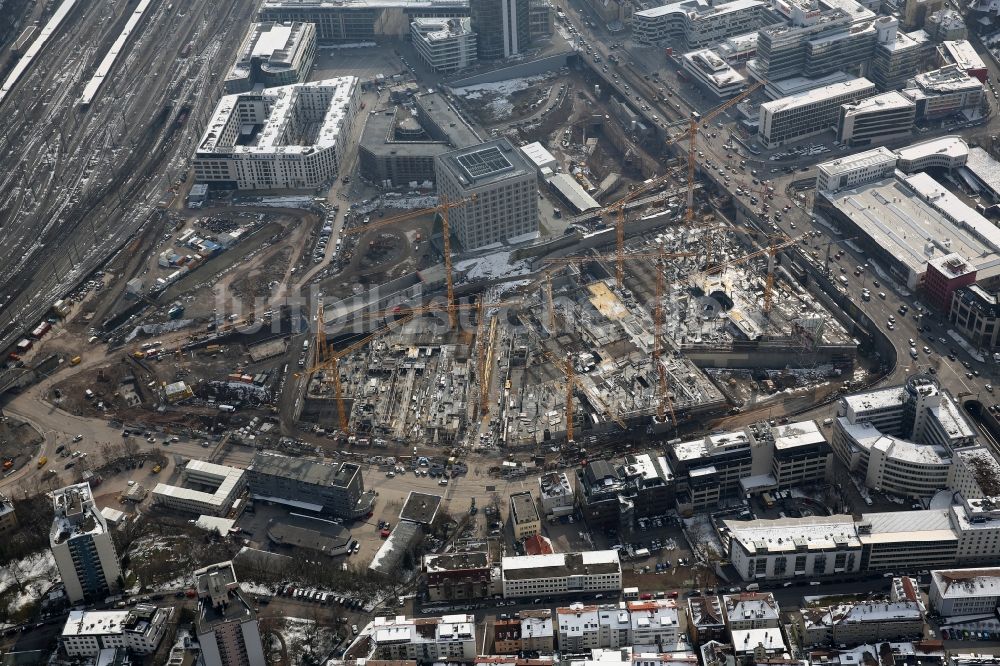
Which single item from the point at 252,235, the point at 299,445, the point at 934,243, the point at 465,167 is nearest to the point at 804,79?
the point at 934,243

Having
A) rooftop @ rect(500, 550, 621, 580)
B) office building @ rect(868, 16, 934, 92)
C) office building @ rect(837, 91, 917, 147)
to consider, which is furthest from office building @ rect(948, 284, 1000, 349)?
rooftop @ rect(500, 550, 621, 580)

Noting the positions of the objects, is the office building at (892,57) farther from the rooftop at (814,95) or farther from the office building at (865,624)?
the office building at (865,624)

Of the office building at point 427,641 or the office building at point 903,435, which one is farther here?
the office building at point 903,435

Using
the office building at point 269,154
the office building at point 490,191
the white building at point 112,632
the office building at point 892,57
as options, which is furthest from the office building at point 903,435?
the office building at point 269,154

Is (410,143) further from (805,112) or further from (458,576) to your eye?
(458,576)

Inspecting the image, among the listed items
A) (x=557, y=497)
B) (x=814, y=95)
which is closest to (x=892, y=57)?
(x=814, y=95)

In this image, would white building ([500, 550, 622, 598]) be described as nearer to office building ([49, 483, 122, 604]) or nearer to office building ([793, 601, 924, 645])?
office building ([793, 601, 924, 645])
